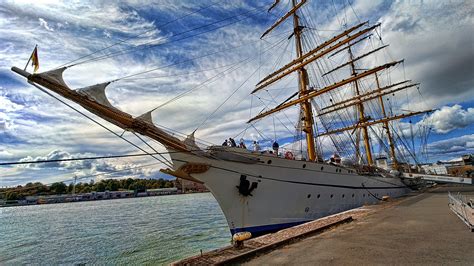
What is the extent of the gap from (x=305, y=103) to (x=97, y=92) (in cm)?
1479

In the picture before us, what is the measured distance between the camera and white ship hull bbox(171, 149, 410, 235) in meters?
11.6

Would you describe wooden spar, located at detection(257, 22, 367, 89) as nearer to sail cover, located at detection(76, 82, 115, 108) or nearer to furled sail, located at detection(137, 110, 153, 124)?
furled sail, located at detection(137, 110, 153, 124)

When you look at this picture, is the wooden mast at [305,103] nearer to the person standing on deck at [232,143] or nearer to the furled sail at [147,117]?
the person standing on deck at [232,143]

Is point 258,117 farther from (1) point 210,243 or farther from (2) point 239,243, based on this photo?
(2) point 239,243

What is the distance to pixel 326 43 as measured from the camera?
1941 cm

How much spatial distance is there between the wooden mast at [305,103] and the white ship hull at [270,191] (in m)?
3.56

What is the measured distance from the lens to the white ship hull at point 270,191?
1158 cm

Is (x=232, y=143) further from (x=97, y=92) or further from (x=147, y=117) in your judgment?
(x=97, y=92)

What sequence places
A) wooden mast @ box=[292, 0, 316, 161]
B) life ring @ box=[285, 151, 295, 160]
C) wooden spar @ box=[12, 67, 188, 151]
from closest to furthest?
1. wooden spar @ box=[12, 67, 188, 151]
2. life ring @ box=[285, 151, 295, 160]
3. wooden mast @ box=[292, 0, 316, 161]

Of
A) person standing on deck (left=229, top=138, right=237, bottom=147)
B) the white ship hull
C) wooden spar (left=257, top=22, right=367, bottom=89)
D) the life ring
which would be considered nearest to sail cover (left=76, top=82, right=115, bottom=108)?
the white ship hull

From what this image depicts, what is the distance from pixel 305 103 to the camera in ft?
64.7

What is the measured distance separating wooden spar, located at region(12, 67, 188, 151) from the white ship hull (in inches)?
33.6

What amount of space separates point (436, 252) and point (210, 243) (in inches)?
422

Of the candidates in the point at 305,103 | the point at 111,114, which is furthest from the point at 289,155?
the point at 111,114
